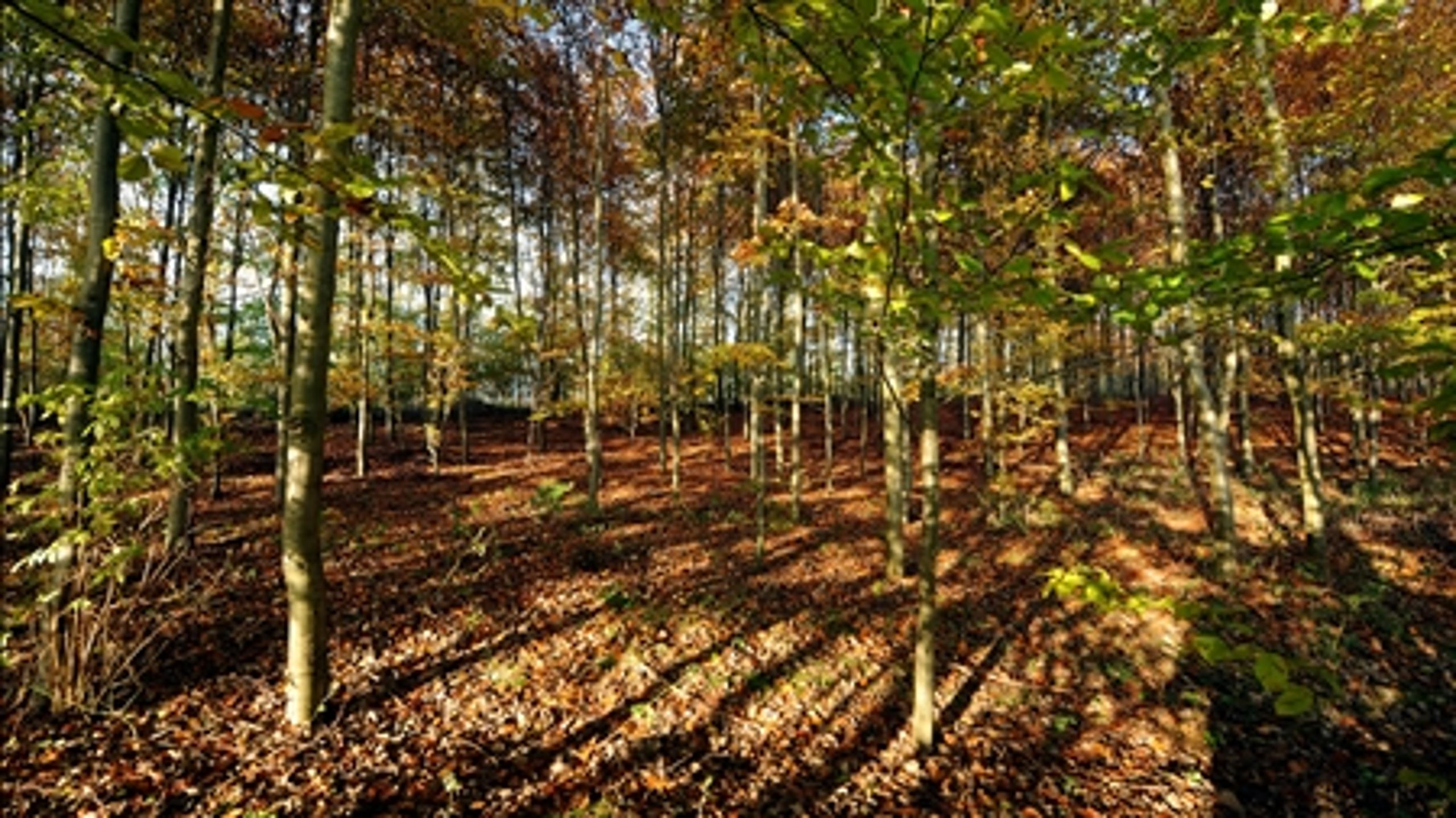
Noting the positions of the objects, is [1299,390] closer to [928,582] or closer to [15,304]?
[928,582]

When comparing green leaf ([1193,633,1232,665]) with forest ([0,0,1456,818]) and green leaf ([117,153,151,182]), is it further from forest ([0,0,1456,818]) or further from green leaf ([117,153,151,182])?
green leaf ([117,153,151,182])

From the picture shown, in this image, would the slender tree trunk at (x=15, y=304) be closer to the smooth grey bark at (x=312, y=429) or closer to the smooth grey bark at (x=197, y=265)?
the smooth grey bark at (x=197, y=265)

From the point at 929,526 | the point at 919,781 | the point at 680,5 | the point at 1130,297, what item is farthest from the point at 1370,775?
the point at 680,5

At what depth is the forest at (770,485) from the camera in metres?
2.02

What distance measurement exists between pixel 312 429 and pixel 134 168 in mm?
3516

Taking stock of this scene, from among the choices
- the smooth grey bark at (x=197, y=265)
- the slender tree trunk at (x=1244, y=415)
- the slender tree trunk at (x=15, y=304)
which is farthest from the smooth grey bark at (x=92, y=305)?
the slender tree trunk at (x=1244, y=415)

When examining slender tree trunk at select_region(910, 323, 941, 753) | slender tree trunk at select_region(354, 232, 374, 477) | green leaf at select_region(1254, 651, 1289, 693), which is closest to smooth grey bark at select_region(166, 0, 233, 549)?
slender tree trunk at select_region(354, 232, 374, 477)

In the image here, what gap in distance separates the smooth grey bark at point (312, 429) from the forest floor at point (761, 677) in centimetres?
61

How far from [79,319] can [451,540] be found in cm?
583

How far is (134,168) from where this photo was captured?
4.90 feet

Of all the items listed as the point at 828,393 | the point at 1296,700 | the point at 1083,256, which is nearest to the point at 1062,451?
the point at 828,393

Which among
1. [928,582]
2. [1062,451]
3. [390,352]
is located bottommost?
[928,582]

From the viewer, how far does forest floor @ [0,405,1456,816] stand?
4.30 meters

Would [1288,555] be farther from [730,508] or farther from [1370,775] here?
[730,508]
